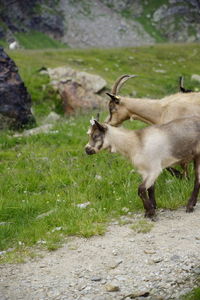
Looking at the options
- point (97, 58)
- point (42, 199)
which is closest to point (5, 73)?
point (42, 199)

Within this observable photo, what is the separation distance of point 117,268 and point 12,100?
1484 cm

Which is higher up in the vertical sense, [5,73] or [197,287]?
[197,287]

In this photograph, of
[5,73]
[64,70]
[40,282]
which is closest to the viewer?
[40,282]

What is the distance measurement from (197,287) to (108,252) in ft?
6.76

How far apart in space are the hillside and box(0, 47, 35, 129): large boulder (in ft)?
292

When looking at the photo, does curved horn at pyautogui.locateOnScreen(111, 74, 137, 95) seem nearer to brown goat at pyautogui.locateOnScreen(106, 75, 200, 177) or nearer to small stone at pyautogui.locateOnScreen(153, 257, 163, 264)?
brown goat at pyautogui.locateOnScreen(106, 75, 200, 177)

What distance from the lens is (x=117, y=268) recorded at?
792cm

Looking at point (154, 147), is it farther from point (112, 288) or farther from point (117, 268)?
point (112, 288)

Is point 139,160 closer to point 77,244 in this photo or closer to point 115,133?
point 115,133

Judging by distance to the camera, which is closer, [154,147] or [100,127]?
[154,147]

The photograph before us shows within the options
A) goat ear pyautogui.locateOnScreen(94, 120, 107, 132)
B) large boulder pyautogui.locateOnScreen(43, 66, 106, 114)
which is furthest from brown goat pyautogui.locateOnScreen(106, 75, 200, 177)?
large boulder pyautogui.locateOnScreen(43, 66, 106, 114)

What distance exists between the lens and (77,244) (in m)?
9.15

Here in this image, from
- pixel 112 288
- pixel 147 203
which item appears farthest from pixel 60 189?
pixel 112 288

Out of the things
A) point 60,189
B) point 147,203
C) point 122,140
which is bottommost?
point 60,189
